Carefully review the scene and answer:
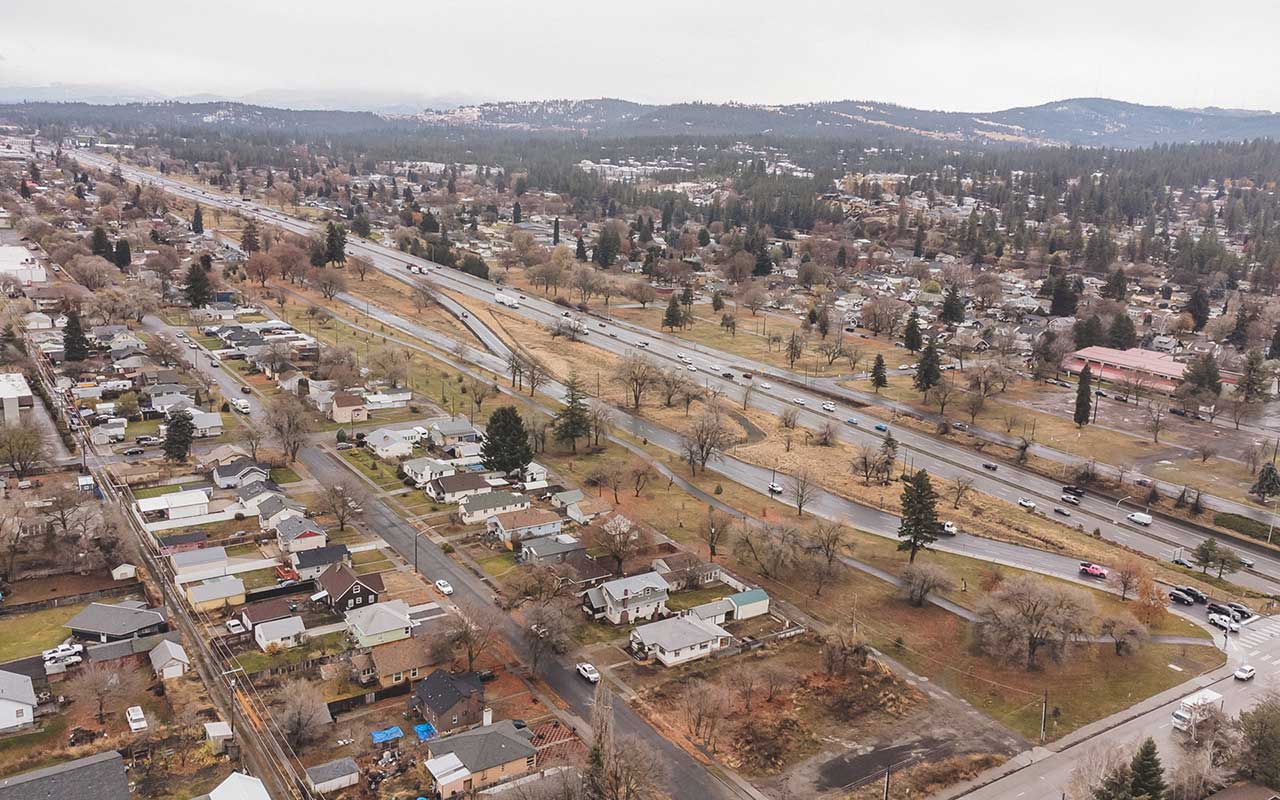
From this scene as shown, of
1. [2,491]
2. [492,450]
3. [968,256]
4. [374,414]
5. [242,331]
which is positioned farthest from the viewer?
[968,256]

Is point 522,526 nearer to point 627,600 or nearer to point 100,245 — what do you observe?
point 627,600

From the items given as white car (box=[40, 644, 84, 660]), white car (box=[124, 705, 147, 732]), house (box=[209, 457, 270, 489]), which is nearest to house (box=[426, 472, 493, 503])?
house (box=[209, 457, 270, 489])

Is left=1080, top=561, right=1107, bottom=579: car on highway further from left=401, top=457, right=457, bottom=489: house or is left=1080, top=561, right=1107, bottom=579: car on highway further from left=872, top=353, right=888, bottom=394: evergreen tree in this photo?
left=401, top=457, right=457, bottom=489: house

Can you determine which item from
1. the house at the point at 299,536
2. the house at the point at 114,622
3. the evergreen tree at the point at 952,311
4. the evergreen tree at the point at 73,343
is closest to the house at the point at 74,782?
the house at the point at 114,622

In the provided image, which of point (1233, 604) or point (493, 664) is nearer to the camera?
point (493, 664)

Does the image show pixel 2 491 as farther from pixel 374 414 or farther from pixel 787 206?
pixel 787 206

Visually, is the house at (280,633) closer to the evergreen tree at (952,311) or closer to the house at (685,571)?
the house at (685,571)

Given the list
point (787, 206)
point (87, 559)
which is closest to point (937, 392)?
point (87, 559)
